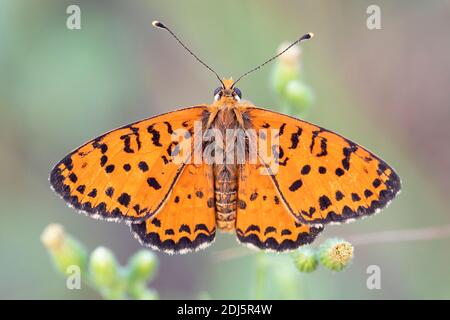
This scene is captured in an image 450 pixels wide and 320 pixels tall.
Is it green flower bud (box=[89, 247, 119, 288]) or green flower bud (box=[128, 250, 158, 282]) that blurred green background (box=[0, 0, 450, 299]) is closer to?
green flower bud (box=[128, 250, 158, 282])

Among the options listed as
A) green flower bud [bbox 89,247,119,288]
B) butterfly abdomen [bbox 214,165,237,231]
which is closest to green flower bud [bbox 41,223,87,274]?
green flower bud [bbox 89,247,119,288]

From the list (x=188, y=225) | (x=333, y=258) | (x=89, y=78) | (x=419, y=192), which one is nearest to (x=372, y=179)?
(x=333, y=258)

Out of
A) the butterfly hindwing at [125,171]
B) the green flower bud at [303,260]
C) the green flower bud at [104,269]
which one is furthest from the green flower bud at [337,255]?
the green flower bud at [104,269]

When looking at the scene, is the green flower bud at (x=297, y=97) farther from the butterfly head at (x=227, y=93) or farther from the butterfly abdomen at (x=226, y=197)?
the butterfly abdomen at (x=226, y=197)

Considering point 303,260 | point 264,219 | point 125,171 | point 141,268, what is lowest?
point 141,268

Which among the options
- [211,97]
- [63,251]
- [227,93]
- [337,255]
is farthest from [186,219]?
[211,97]

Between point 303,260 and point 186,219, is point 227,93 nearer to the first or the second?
point 186,219
